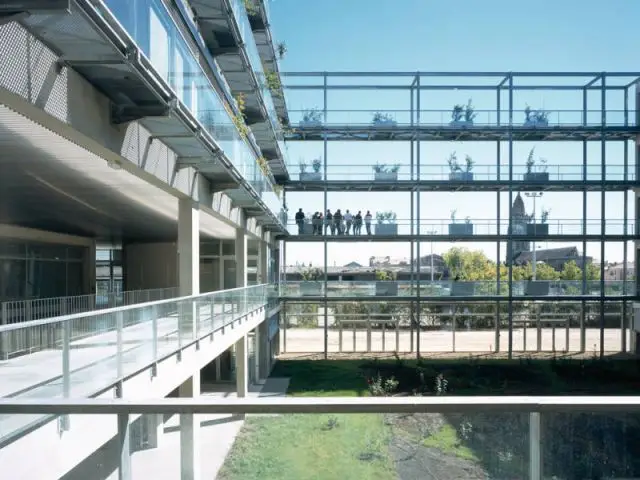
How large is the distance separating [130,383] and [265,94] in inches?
622

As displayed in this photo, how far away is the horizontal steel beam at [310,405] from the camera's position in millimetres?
2049

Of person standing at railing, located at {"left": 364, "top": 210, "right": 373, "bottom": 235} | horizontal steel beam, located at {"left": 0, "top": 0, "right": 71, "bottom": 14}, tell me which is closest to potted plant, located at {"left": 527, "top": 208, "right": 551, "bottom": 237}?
person standing at railing, located at {"left": 364, "top": 210, "right": 373, "bottom": 235}

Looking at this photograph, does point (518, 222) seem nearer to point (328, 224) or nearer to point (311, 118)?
point (328, 224)

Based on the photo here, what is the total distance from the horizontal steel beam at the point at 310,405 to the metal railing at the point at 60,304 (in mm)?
9395

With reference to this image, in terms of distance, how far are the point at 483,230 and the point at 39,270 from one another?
18623mm

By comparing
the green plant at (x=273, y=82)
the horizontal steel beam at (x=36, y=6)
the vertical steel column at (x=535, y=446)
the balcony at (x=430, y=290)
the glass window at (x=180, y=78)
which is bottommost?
the balcony at (x=430, y=290)

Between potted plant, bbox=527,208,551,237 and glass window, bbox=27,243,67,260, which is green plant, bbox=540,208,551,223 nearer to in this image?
potted plant, bbox=527,208,551,237

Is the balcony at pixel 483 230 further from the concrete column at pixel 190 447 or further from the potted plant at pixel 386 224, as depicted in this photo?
the concrete column at pixel 190 447

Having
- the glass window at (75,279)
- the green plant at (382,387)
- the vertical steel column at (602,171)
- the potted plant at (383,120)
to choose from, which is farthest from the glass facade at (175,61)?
the vertical steel column at (602,171)

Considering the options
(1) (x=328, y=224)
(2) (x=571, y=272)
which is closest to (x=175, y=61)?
(1) (x=328, y=224)

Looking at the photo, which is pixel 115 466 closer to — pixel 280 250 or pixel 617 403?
pixel 617 403

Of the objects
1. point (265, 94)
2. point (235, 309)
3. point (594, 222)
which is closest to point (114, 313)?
point (235, 309)

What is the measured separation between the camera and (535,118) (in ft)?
90.3

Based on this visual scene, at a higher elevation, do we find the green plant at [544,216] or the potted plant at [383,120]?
the potted plant at [383,120]
